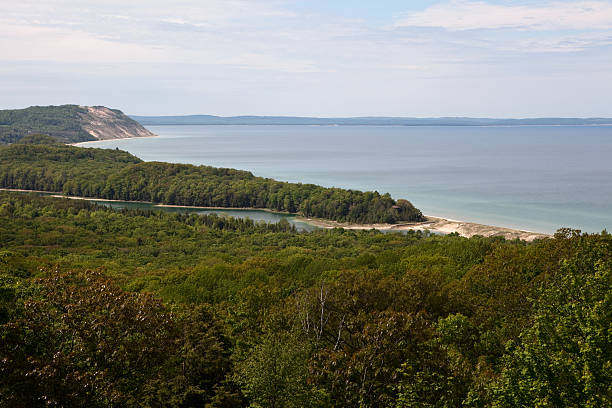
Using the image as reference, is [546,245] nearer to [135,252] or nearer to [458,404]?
[458,404]

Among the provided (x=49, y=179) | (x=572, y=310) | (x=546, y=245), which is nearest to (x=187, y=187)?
(x=49, y=179)

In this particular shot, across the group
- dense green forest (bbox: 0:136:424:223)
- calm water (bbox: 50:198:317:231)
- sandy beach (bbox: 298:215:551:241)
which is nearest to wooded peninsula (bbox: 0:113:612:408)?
sandy beach (bbox: 298:215:551:241)

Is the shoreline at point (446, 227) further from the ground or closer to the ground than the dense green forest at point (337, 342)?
closer to the ground

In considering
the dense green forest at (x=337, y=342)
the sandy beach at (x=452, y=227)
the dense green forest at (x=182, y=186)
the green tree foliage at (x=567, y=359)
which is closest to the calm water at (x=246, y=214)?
the dense green forest at (x=182, y=186)

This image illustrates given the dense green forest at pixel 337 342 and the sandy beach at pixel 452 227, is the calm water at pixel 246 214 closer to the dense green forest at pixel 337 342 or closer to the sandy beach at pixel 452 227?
the sandy beach at pixel 452 227

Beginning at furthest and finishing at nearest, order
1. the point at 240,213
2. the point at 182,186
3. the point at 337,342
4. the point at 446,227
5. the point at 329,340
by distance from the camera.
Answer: the point at 182,186 → the point at 240,213 → the point at 446,227 → the point at 329,340 → the point at 337,342

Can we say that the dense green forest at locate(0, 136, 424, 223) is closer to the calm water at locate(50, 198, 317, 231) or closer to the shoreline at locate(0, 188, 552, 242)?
the shoreline at locate(0, 188, 552, 242)

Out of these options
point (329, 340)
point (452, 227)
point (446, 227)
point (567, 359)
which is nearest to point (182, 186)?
point (446, 227)

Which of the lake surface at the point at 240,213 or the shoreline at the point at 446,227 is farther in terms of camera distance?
the lake surface at the point at 240,213

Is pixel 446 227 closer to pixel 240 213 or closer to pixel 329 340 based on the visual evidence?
pixel 240 213
